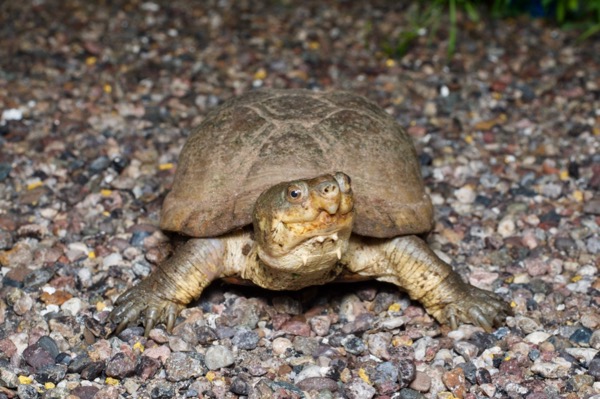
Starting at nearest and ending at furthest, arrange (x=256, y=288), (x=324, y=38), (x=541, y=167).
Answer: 1. (x=256, y=288)
2. (x=541, y=167)
3. (x=324, y=38)

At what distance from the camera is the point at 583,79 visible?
19.9ft

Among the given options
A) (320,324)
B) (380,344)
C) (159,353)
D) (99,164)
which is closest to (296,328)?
(320,324)

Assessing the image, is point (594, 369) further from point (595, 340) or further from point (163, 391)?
point (163, 391)

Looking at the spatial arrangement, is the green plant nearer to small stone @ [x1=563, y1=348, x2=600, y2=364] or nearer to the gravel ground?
the gravel ground

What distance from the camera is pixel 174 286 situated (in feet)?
12.2

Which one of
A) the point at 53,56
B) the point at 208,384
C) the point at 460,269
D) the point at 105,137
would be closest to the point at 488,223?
the point at 460,269

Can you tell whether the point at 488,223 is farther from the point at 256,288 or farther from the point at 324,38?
the point at 324,38

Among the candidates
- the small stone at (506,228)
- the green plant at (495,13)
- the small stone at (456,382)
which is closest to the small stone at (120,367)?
the small stone at (456,382)

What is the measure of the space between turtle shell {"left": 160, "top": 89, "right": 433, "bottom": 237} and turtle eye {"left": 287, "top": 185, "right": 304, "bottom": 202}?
0.50 metres

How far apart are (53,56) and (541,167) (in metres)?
3.57

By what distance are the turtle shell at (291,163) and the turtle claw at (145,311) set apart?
33 centimetres

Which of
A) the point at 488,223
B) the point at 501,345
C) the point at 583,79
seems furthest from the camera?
the point at 583,79

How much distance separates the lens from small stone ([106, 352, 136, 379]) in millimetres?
3377

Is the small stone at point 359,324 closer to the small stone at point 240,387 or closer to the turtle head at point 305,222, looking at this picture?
the turtle head at point 305,222
